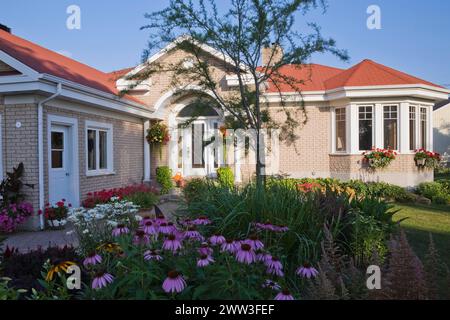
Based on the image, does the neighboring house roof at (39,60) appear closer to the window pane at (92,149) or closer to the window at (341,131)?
the window pane at (92,149)

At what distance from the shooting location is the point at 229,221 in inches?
174

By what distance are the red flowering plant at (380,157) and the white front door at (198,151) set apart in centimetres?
575

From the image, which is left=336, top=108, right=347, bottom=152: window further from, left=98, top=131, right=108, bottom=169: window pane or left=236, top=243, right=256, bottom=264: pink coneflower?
left=236, top=243, right=256, bottom=264: pink coneflower

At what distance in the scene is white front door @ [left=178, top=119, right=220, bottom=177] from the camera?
15.0m

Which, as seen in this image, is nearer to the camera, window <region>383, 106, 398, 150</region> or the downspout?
the downspout

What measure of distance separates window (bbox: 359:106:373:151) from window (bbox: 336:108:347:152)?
0.60 metres

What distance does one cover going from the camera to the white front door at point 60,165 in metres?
9.29

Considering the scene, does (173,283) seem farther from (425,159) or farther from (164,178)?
(425,159)

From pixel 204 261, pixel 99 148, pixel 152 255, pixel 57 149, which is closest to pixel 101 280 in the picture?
pixel 152 255

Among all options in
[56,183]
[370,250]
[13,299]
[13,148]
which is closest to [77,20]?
[13,148]

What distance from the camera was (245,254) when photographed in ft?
8.39

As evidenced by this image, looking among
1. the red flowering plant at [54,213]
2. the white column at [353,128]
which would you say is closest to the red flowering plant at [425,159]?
the white column at [353,128]

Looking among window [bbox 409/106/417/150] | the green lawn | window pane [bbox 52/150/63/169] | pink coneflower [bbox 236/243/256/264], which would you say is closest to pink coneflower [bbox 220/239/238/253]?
pink coneflower [bbox 236/243/256/264]

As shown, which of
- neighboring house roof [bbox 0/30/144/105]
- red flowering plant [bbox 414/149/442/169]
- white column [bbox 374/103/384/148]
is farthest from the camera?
white column [bbox 374/103/384/148]
